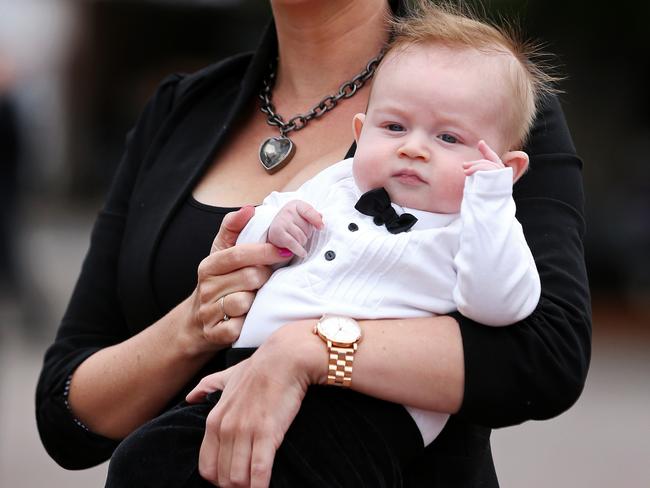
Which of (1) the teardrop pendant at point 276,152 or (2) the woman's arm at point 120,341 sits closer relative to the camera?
(2) the woman's arm at point 120,341

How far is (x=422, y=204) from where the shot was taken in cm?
207

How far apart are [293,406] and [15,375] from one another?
7094mm

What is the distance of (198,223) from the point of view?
2.41m

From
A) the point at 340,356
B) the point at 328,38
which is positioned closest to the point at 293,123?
the point at 328,38

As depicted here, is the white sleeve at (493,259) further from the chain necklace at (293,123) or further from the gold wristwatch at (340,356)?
the chain necklace at (293,123)

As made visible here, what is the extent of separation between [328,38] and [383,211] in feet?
2.00

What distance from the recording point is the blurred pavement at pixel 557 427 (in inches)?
266

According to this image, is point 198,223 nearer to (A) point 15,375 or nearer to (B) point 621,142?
(A) point 15,375

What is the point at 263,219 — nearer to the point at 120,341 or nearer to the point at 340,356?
the point at 340,356

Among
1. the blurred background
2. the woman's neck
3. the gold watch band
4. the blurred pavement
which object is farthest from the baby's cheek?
the blurred pavement

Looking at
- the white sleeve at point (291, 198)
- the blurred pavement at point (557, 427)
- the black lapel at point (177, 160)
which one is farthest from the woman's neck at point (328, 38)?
the blurred pavement at point (557, 427)

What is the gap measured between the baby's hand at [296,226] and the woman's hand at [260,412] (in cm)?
18

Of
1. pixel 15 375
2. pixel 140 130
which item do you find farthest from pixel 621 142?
pixel 140 130

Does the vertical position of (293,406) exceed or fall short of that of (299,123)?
it falls short
